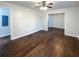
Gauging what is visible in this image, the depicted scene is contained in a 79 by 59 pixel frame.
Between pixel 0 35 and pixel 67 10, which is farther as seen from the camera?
pixel 67 10

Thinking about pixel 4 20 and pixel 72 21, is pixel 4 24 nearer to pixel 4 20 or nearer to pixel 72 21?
pixel 4 20

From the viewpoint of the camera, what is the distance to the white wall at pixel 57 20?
495 inches

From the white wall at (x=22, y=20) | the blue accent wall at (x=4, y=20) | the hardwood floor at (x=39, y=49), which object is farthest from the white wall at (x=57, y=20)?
the blue accent wall at (x=4, y=20)

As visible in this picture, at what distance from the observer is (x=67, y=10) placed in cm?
701

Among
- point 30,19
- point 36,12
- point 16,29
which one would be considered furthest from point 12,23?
point 36,12

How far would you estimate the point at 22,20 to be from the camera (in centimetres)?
655

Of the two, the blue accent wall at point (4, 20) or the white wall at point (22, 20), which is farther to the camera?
the blue accent wall at point (4, 20)

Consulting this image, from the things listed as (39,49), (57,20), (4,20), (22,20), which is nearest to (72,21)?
(22,20)

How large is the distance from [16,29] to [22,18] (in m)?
1.10

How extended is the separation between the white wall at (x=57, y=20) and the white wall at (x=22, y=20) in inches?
171

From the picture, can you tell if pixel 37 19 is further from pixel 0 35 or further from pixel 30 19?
pixel 0 35

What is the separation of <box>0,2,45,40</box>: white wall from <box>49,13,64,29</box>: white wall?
434 cm

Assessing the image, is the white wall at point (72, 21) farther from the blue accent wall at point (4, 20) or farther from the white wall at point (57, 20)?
the white wall at point (57, 20)

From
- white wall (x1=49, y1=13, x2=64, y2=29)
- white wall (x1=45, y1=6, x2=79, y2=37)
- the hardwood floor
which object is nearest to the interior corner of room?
white wall (x1=45, y1=6, x2=79, y2=37)
